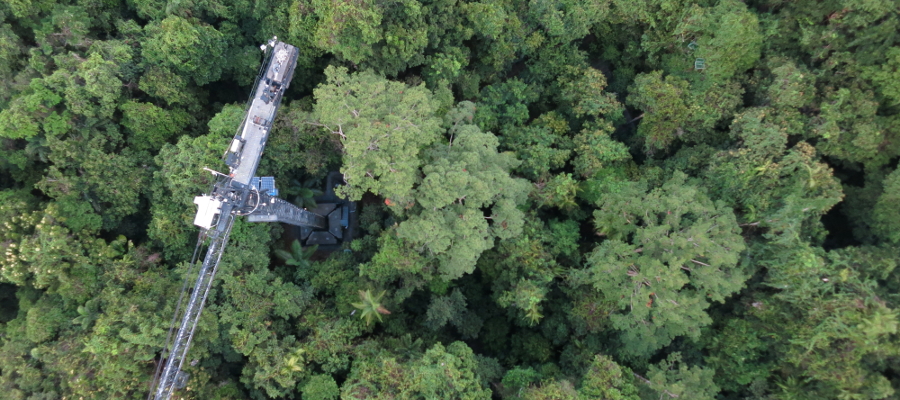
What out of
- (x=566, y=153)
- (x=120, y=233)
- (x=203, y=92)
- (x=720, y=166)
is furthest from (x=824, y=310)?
(x=120, y=233)

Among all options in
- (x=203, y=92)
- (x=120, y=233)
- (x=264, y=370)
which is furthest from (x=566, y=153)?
(x=120, y=233)

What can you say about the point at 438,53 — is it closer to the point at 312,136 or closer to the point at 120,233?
the point at 312,136

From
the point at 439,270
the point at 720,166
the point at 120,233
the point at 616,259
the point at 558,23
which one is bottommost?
the point at 120,233

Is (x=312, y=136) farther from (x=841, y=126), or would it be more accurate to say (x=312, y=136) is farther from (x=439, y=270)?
(x=841, y=126)

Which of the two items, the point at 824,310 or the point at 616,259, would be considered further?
the point at 616,259

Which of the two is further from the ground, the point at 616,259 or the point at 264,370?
the point at 616,259

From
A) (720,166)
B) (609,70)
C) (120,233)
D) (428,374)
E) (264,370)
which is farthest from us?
(609,70)

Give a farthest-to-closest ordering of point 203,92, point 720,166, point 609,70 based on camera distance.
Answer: point 609,70, point 203,92, point 720,166
